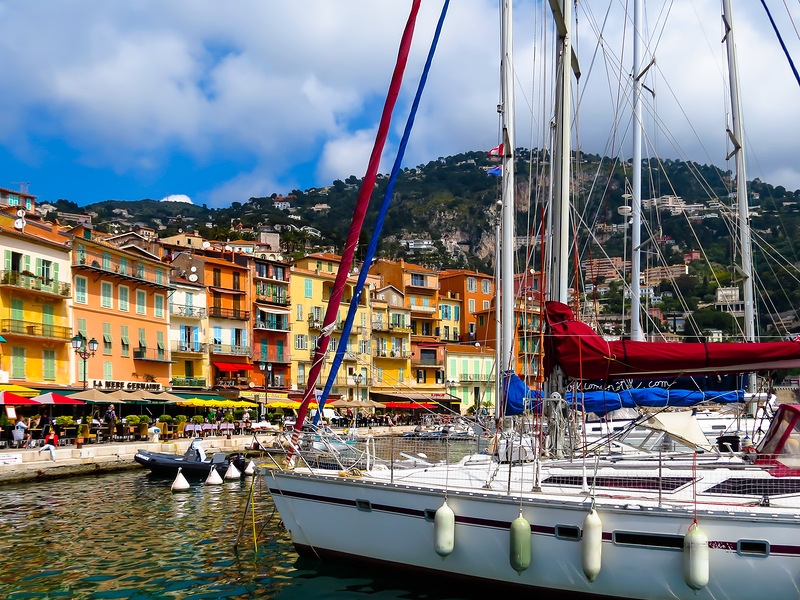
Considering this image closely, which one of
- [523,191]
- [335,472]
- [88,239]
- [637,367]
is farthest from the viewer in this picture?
[523,191]

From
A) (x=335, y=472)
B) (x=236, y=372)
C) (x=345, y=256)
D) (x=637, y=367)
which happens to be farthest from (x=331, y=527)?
(x=236, y=372)

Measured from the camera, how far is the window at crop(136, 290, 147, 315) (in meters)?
56.4

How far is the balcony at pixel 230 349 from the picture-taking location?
64.5 meters

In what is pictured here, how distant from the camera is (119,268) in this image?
54.1 metres

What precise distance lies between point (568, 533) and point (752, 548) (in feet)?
8.31

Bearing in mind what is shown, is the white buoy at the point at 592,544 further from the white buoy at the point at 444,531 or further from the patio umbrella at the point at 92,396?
the patio umbrella at the point at 92,396

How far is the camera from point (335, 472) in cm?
1516

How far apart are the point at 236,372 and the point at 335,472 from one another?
52.1m

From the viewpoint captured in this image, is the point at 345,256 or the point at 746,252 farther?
the point at 746,252

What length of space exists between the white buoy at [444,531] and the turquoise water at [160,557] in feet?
3.55

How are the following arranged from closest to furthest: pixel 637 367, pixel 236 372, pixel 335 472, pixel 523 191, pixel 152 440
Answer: pixel 637 367, pixel 335 472, pixel 152 440, pixel 236 372, pixel 523 191

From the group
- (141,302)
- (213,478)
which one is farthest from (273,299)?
(213,478)

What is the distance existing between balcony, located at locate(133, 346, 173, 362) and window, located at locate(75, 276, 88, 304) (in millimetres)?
5764

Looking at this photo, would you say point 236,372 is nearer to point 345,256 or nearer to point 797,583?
point 345,256
